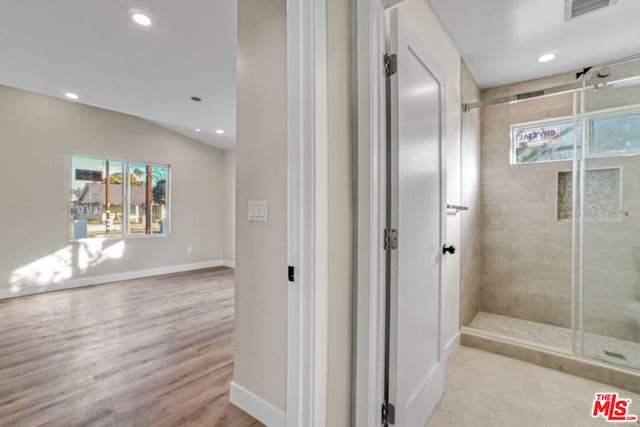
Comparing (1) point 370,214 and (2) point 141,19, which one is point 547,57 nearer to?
(1) point 370,214

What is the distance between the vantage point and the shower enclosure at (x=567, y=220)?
2.19m

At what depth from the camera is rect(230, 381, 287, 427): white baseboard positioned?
4.82 feet

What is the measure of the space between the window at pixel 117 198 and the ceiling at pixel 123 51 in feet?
4.13

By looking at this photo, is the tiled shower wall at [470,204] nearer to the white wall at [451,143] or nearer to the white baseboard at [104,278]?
the white wall at [451,143]

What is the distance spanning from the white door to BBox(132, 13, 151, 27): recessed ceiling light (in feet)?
6.63

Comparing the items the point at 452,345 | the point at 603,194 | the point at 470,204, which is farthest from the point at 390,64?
the point at 603,194

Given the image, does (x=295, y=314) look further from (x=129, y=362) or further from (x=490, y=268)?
(x=490, y=268)

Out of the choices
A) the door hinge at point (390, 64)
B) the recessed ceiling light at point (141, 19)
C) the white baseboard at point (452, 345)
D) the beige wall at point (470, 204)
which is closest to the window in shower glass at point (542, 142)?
the beige wall at point (470, 204)

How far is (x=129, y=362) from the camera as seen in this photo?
2.22m

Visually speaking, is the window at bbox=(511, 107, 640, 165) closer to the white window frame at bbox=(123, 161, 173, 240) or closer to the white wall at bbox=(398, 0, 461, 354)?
the white wall at bbox=(398, 0, 461, 354)

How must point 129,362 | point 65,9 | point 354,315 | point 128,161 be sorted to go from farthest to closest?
point 128,161 → point 129,362 → point 65,9 → point 354,315

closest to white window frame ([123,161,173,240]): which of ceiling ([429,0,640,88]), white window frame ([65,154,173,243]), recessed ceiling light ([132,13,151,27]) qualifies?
white window frame ([65,154,173,243])

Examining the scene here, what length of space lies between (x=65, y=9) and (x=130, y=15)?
1.46 ft

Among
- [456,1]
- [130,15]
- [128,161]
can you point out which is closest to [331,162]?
[456,1]
